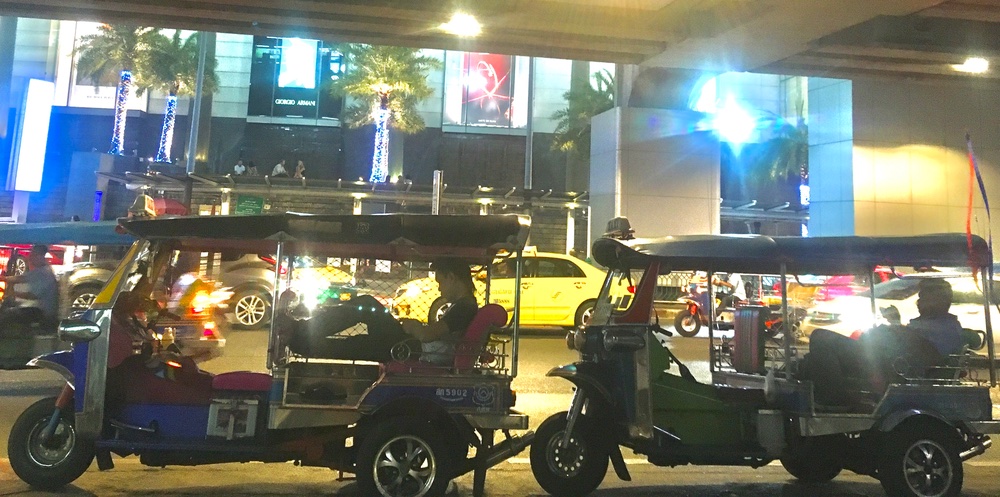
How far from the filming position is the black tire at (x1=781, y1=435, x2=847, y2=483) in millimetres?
5242

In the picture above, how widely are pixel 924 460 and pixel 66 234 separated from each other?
9.23m

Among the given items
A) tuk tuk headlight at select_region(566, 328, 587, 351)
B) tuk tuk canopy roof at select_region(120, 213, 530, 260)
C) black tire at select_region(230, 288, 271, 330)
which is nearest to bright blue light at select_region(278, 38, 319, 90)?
black tire at select_region(230, 288, 271, 330)

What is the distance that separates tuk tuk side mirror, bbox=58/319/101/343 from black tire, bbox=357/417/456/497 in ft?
6.51

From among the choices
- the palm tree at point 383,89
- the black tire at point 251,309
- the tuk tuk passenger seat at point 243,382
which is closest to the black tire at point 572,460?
the tuk tuk passenger seat at point 243,382

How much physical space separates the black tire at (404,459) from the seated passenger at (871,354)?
2976 millimetres

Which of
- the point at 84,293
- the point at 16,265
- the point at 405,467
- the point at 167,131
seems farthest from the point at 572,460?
the point at 167,131

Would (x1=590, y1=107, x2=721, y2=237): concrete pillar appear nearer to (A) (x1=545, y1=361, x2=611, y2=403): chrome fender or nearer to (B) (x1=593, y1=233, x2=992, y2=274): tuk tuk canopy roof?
(B) (x1=593, y1=233, x2=992, y2=274): tuk tuk canopy roof

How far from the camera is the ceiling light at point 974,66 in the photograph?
14.4 meters

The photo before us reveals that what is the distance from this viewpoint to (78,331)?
15.4 ft

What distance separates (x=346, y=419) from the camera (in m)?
4.73

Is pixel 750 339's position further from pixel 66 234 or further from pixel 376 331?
pixel 66 234

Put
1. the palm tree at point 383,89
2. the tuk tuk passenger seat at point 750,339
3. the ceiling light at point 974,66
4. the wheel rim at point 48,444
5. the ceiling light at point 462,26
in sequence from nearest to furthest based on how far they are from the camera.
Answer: the wheel rim at point 48,444 < the tuk tuk passenger seat at point 750,339 < the ceiling light at point 462,26 < the ceiling light at point 974,66 < the palm tree at point 383,89

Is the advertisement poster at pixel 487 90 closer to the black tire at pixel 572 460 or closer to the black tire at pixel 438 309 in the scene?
the black tire at pixel 438 309

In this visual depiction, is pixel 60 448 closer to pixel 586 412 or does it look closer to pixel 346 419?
pixel 346 419
